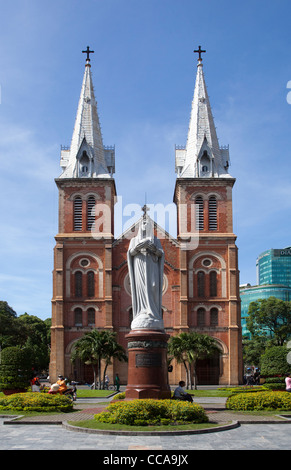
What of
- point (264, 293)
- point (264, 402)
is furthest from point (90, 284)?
point (264, 293)

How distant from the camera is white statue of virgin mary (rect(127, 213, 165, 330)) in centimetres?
1712

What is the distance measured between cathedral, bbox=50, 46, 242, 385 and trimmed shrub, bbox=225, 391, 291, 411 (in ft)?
91.1

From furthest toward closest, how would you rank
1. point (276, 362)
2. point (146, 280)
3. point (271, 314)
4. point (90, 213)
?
1. point (271, 314)
2. point (90, 213)
3. point (276, 362)
4. point (146, 280)

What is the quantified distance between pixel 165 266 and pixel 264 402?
32.3 m

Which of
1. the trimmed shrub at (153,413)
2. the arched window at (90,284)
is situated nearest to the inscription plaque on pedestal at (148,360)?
the trimmed shrub at (153,413)

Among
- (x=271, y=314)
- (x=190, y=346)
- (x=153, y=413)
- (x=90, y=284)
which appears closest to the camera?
(x=153, y=413)

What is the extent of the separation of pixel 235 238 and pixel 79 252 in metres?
13.6

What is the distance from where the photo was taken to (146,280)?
1734 cm

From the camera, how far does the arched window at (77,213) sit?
49000 mm

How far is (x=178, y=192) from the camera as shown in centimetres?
4978

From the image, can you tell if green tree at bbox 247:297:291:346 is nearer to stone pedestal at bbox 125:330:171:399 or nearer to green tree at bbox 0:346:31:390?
green tree at bbox 0:346:31:390

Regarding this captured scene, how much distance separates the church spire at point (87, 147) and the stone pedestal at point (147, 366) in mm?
34648

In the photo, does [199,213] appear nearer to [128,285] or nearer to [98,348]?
[128,285]

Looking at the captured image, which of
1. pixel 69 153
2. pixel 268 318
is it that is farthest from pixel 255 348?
pixel 69 153
